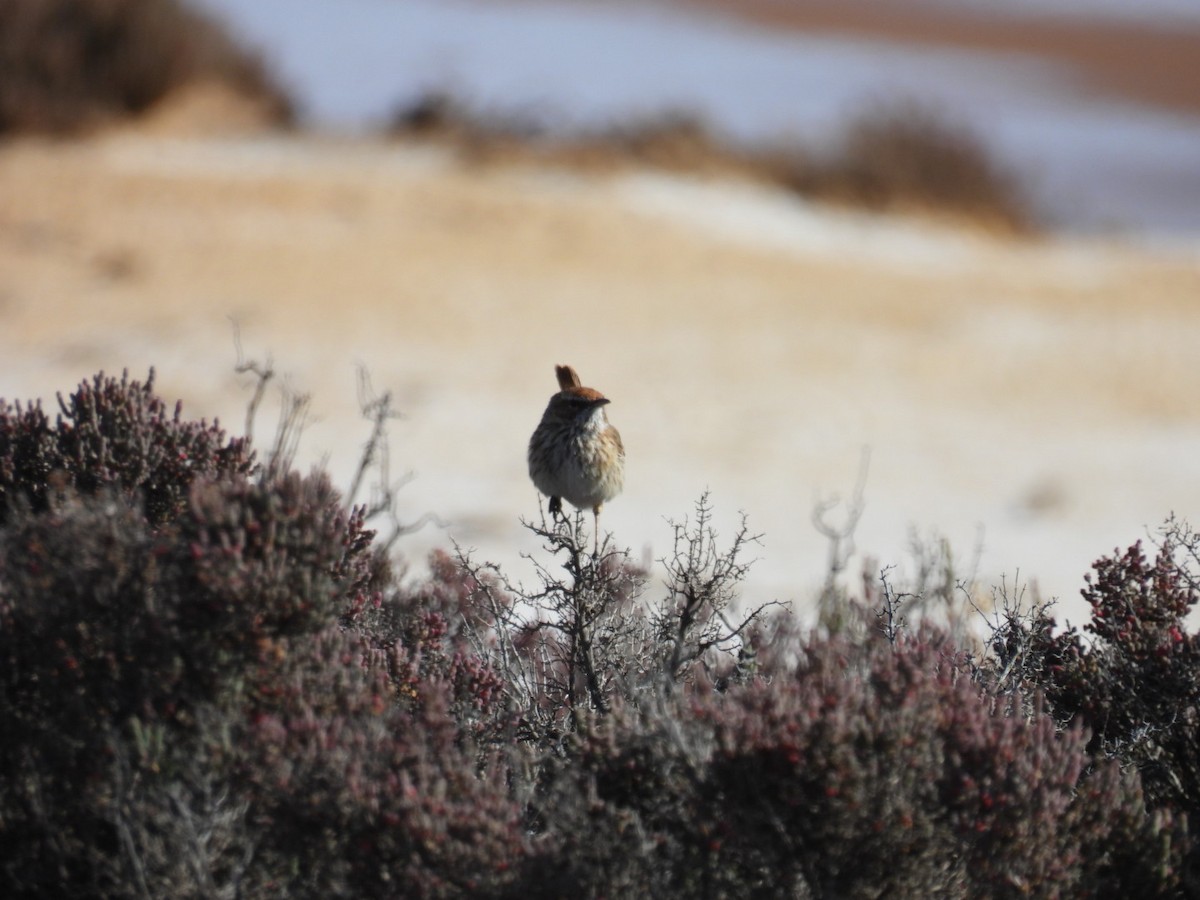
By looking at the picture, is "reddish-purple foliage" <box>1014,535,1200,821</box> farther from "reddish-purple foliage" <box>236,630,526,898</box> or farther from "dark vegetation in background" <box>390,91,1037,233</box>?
"dark vegetation in background" <box>390,91,1037,233</box>

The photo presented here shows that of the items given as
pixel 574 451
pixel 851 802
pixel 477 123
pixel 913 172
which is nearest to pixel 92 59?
pixel 477 123

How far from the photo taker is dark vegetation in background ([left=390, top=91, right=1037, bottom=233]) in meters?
21.6

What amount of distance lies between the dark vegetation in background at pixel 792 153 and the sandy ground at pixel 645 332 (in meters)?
0.59

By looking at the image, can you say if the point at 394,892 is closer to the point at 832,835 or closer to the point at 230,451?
the point at 832,835

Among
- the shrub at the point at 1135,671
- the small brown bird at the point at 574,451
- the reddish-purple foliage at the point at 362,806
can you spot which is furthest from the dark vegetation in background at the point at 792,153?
the reddish-purple foliage at the point at 362,806

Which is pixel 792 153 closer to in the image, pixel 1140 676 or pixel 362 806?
pixel 1140 676

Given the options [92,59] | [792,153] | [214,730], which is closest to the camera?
[214,730]

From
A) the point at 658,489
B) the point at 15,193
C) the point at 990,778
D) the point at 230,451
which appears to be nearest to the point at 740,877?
the point at 990,778

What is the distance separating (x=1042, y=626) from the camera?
16.8 feet

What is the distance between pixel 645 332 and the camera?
1614cm

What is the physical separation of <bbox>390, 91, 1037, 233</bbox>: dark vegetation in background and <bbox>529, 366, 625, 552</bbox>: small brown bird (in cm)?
1571

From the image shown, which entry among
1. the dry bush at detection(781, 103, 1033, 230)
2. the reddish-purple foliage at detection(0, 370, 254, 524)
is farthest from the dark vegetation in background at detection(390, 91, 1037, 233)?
the reddish-purple foliage at detection(0, 370, 254, 524)

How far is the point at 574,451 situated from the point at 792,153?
17.5m

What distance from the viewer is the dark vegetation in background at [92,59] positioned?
2016 centimetres
